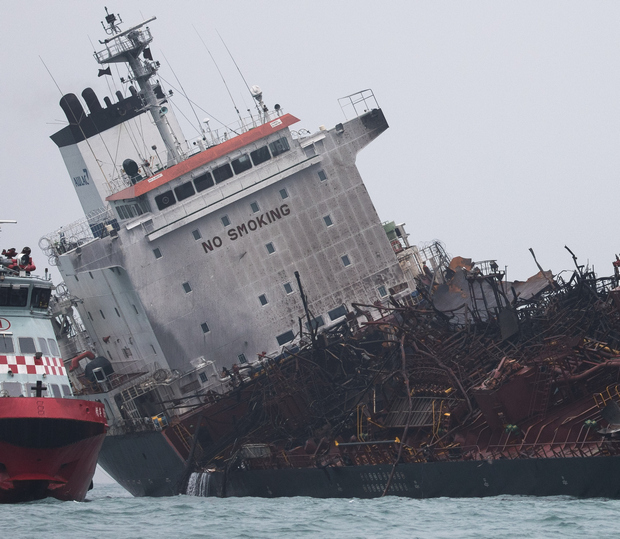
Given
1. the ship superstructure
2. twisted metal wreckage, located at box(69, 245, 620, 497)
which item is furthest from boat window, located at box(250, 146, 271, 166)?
twisted metal wreckage, located at box(69, 245, 620, 497)

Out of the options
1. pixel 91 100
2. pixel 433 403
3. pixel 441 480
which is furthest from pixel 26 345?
pixel 91 100

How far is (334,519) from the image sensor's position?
937 inches

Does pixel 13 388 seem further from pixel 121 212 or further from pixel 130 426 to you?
pixel 121 212

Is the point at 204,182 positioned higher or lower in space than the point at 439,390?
higher

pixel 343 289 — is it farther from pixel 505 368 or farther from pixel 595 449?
pixel 595 449

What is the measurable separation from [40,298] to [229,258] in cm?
665

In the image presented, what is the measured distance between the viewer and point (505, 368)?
25438 millimetres

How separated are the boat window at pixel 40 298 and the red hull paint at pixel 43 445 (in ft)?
11.5

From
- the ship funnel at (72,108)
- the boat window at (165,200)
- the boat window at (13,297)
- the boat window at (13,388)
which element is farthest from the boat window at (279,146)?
the ship funnel at (72,108)

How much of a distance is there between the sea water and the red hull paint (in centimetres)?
54

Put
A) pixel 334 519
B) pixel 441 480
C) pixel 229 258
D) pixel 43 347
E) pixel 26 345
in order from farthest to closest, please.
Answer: pixel 229 258 < pixel 43 347 < pixel 26 345 < pixel 441 480 < pixel 334 519

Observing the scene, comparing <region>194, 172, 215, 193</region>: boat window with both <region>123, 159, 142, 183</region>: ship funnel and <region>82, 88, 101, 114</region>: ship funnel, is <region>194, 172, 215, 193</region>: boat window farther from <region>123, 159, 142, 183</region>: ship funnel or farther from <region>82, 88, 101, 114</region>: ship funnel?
<region>82, 88, 101, 114</region>: ship funnel

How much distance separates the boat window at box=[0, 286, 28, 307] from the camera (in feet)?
98.5

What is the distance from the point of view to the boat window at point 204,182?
35.2 meters
